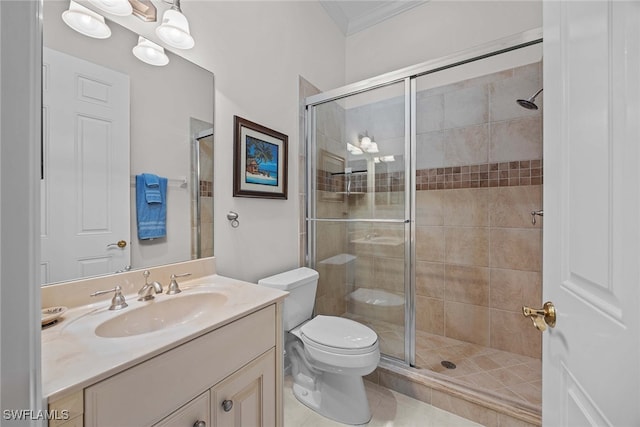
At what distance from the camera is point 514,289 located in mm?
1941

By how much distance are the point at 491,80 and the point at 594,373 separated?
2.12 meters

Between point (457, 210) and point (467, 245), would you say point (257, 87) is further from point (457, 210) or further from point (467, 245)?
point (467, 245)

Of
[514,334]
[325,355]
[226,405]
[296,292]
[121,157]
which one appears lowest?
[514,334]

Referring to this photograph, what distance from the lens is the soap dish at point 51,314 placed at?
2.51 feet

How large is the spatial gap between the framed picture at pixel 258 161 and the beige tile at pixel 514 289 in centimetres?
170

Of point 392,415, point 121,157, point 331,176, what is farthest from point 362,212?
point 121,157

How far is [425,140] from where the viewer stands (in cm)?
216

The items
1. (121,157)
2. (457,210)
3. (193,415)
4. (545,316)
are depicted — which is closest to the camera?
(545,316)

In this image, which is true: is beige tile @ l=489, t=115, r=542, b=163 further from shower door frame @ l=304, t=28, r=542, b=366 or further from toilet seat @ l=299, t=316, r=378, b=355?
toilet seat @ l=299, t=316, r=378, b=355

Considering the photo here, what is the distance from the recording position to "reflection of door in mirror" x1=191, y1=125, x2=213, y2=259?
129 centimetres

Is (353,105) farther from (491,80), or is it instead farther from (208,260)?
(208,260)

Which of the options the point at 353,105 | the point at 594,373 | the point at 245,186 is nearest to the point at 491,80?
the point at 353,105

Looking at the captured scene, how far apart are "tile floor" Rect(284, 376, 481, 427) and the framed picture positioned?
4.12ft

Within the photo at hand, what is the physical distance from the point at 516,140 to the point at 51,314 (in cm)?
262
